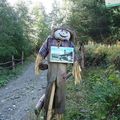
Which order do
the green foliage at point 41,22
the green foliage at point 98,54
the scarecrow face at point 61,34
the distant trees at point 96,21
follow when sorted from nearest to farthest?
the scarecrow face at point 61,34
the green foliage at point 98,54
the distant trees at point 96,21
the green foliage at point 41,22

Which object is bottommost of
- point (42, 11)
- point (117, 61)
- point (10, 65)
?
point (10, 65)

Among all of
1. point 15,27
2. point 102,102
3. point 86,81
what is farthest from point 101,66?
point 15,27

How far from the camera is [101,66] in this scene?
1222 centimetres

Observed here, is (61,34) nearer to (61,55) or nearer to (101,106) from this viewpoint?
(61,55)

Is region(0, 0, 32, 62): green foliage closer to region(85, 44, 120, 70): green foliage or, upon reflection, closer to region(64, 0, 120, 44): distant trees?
region(64, 0, 120, 44): distant trees

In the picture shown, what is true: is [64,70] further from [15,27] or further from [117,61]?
[15,27]

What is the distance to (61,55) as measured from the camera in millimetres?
5578

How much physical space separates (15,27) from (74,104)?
1809cm

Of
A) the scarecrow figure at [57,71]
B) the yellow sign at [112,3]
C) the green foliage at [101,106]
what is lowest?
the green foliage at [101,106]

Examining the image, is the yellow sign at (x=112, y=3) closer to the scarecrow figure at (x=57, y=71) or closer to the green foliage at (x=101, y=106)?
the scarecrow figure at (x=57, y=71)

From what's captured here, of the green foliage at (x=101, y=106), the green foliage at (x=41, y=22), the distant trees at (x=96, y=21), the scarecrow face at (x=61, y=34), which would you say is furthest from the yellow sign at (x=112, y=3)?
the green foliage at (x=41, y=22)

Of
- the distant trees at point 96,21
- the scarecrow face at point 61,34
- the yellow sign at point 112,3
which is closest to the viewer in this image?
the yellow sign at point 112,3

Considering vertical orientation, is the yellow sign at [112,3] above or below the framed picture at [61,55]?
above

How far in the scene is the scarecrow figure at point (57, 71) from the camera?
Answer: 5.59 m
